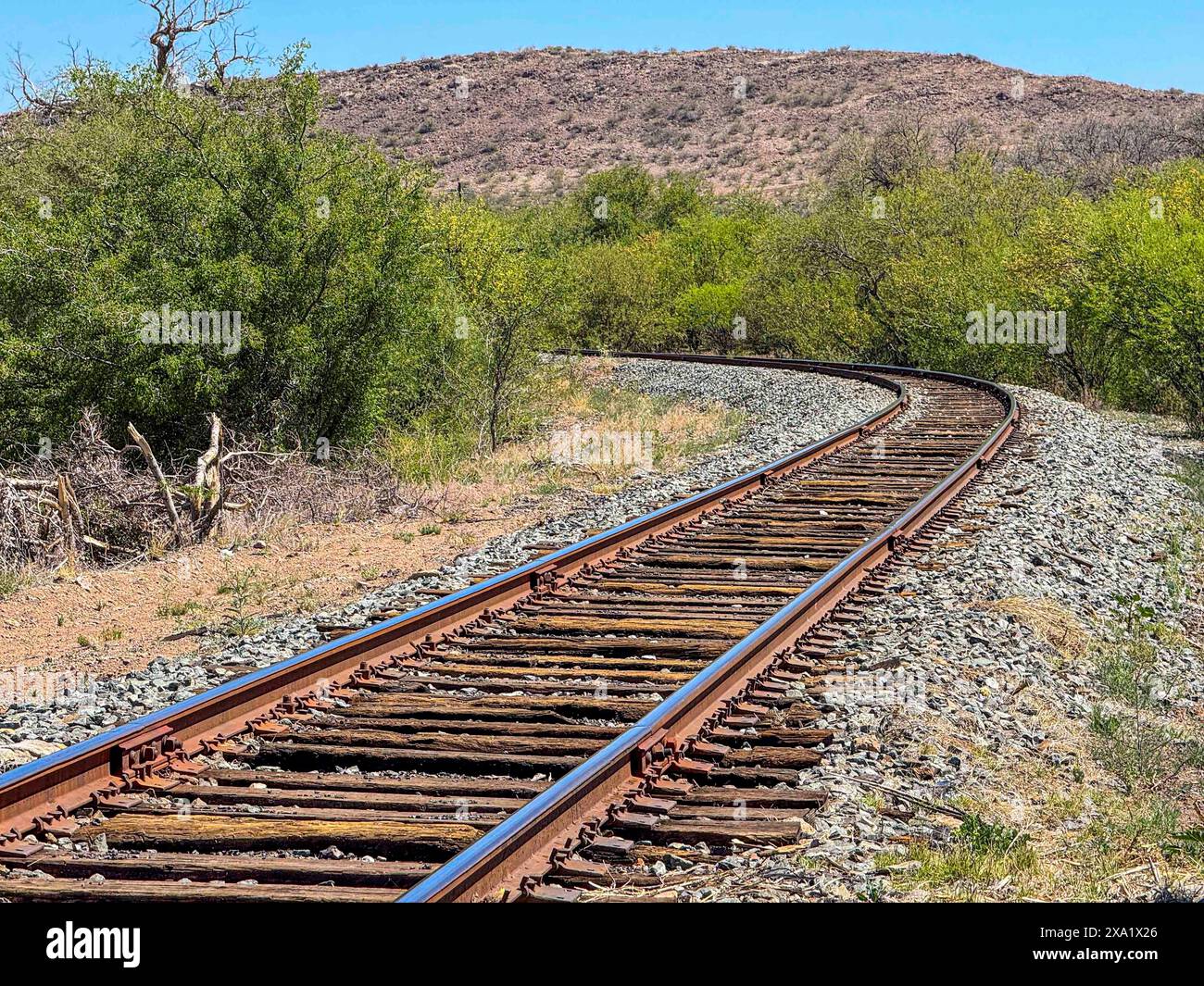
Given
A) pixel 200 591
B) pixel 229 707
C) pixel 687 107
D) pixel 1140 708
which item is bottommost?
pixel 1140 708

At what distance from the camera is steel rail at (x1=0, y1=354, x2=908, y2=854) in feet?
17.4

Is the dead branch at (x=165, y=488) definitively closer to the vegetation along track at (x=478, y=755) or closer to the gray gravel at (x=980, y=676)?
the vegetation along track at (x=478, y=755)

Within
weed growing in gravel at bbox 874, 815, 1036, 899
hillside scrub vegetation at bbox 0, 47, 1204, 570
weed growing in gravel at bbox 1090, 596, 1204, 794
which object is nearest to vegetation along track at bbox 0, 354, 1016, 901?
weed growing in gravel at bbox 874, 815, 1036, 899

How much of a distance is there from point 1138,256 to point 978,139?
70.7 metres

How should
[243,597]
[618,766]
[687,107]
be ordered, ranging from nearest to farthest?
[618,766]
[243,597]
[687,107]

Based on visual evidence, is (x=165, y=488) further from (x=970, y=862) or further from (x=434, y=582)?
(x=970, y=862)

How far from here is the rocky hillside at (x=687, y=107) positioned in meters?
95.2

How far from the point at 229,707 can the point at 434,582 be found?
3.70 m

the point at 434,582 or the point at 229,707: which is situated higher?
the point at 434,582

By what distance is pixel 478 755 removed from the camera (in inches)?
236

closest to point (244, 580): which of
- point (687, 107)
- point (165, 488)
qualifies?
point (165, 488)

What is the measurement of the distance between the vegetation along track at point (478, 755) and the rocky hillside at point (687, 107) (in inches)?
3130

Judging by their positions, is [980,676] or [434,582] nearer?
[980,676]
